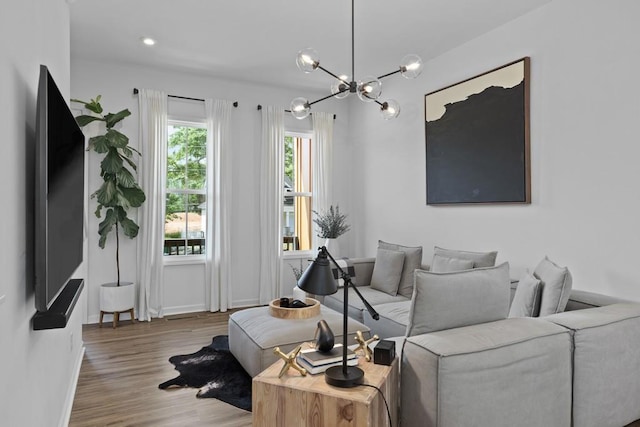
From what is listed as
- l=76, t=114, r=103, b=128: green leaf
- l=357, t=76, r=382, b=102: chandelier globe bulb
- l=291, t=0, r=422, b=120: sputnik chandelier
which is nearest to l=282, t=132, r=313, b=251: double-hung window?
l=76, t=114, r=103, b=128: green leaf

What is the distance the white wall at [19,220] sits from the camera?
119 centimetres

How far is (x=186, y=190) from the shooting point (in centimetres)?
520

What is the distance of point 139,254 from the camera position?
4.79m

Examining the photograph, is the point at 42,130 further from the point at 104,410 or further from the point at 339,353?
the point at 104,410

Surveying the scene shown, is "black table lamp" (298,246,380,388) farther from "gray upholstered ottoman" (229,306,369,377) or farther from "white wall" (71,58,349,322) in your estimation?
"white wall" (71,58,349,322)

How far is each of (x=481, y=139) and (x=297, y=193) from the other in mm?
2766

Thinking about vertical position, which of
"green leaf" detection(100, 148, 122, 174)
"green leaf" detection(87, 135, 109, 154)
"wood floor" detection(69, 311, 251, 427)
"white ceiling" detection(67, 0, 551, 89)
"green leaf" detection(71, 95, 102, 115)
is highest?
"white ceiling" detection(67, 0, 551, 89)

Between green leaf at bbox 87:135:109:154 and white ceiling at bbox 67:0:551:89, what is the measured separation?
3.18 feet

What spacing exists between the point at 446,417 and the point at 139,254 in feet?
13.4

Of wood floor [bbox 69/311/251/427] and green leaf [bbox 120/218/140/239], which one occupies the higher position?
green leaf [bbox 120/218/140/239]

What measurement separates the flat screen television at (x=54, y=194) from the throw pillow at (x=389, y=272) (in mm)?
2834

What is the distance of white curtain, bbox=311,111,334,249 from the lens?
584 centimetres

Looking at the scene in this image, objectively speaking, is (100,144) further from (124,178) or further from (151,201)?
(151,201)

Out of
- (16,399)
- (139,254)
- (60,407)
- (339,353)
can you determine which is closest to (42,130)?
(16,399)
